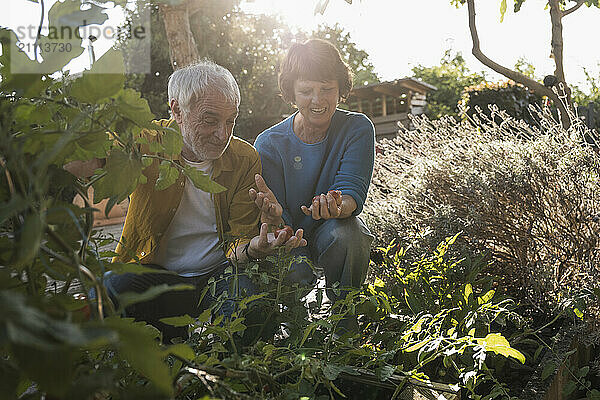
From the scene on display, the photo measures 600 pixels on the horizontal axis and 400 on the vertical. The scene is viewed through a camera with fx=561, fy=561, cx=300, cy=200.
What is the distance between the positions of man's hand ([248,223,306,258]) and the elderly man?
4 cm

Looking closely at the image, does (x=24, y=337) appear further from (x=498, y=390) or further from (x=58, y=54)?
(x=498, y=390)

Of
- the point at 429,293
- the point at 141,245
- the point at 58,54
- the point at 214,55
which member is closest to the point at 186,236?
the point at 141,245

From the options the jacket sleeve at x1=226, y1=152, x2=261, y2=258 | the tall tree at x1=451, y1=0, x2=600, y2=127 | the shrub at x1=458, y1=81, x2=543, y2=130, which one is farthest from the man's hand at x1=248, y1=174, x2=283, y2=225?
the shrub at x1=458, y1=81, x2=543, y2=130

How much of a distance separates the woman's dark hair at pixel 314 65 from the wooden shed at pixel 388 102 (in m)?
9.81

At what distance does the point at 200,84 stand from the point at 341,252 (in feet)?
2.80

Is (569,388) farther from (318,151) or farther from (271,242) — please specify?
(318,151)

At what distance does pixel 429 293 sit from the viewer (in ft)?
6.89

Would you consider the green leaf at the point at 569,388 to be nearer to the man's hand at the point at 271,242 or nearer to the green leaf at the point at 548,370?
the green leaf at the point at 548,370

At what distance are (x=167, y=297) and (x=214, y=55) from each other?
1768cm

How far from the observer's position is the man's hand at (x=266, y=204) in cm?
197

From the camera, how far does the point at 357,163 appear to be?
2488 mm

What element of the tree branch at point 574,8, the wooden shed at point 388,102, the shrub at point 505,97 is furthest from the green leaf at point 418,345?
the wooden shed at point 388,102

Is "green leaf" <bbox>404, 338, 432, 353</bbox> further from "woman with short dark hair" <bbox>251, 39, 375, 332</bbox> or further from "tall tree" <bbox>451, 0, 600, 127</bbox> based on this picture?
"tall tree" <bbox>451, 0, 600, 127</bbox>

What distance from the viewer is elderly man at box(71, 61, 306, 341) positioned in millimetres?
1986
